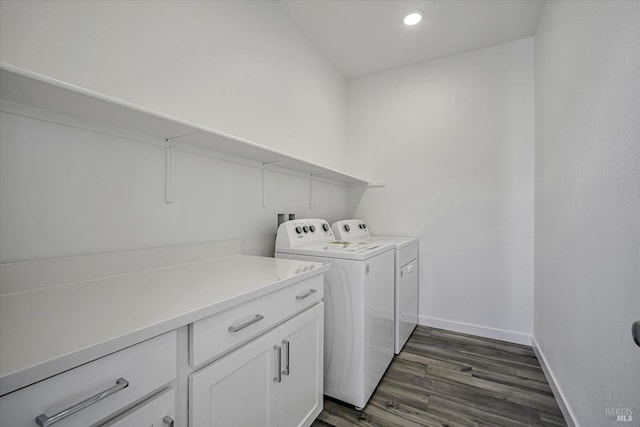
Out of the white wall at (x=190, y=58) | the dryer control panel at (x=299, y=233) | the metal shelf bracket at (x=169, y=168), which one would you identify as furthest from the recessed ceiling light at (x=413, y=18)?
the metal shelf bracket at (x=169, y=168)

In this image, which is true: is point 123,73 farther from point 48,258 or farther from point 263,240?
point 263,240

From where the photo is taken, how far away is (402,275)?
2.17 metres

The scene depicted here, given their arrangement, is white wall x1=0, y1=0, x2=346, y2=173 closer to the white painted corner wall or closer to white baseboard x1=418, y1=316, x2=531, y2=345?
the white painted corner wall

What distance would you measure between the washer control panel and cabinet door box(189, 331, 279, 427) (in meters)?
1.36

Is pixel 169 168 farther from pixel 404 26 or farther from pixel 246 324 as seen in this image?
pixel 404 26

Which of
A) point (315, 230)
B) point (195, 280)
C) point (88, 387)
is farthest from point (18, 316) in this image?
point (315, 230)

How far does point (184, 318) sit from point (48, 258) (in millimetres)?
633

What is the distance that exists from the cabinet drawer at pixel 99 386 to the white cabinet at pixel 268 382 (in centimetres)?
13

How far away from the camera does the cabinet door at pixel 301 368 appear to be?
112 centimetres

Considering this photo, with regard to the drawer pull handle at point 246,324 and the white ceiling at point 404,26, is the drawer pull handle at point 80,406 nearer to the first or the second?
the drawer pull handle at point 246,324

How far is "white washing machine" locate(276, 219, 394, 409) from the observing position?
1521 mm

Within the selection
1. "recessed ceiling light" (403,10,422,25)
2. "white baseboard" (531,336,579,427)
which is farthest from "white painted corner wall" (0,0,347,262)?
"white baseboard" (531,336,579,427)

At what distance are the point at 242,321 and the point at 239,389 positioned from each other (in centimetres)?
23

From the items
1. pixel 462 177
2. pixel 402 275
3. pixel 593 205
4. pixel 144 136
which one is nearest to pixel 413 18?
pixel 462 177
